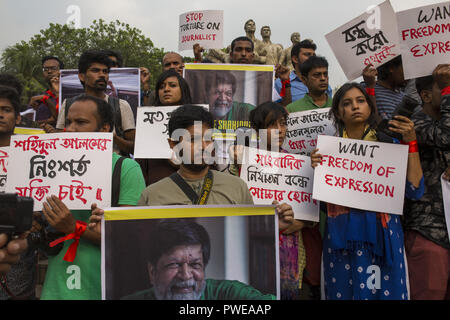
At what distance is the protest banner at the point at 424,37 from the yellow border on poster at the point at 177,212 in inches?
85.6

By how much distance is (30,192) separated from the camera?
2.76 meters

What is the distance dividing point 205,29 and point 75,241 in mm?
5312

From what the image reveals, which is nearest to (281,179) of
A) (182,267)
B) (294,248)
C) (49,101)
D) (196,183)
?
(294,248)

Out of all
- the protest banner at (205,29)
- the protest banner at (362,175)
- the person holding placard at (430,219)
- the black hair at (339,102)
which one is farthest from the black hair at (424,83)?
the protest banner at (205,29)

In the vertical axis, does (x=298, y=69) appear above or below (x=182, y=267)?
above

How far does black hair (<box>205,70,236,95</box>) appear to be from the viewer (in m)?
5.11

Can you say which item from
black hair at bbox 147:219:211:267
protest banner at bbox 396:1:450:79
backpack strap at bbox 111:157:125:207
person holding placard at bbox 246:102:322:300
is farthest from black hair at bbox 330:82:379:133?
backpack strap at bbox 111:157:125:207

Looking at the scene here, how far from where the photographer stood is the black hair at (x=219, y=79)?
5109mm

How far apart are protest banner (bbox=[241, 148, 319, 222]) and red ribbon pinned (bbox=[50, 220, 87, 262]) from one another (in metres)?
1.34

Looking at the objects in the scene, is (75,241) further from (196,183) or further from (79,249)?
(196,183)

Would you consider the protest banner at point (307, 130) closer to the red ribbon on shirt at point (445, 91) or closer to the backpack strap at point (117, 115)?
the red ribbon on shirt at point (445, 91)

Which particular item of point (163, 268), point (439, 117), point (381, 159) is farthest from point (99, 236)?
point (439, 117)

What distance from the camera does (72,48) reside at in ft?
98.5

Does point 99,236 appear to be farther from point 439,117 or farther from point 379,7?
point 379,7
